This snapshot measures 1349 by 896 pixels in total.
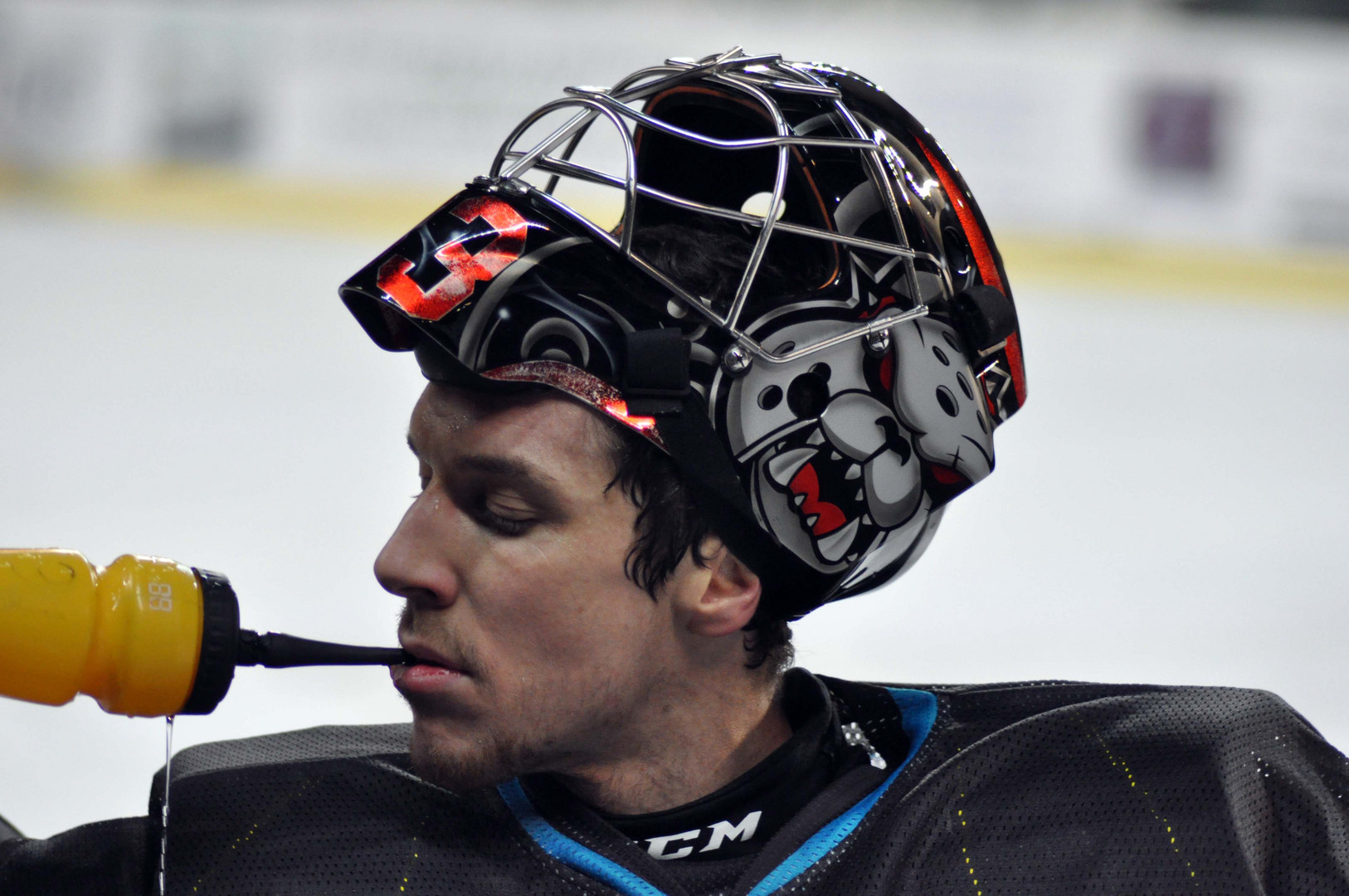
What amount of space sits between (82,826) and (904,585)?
6.54 feet

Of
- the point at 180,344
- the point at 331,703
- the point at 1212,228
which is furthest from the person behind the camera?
the point at 1212,228

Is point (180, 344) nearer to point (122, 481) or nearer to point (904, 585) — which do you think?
point (122, 481)

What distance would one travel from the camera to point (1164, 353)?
4773 mm

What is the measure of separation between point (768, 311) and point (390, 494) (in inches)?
85.1

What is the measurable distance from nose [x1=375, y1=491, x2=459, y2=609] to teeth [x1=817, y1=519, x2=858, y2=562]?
0.27 metres

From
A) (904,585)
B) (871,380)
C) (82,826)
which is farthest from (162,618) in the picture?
(904,585)

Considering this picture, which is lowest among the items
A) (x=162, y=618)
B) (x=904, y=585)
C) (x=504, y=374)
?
(x=904, y=585)

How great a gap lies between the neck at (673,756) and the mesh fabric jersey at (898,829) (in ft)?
0.10

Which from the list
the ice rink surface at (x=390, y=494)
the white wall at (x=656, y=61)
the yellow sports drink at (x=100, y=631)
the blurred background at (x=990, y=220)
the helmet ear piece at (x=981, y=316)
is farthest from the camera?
the white wall at (x=656, y=61)

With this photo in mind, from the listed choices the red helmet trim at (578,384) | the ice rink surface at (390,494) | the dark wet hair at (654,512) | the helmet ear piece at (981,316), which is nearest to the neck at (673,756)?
the dark wet hair at (654,512)

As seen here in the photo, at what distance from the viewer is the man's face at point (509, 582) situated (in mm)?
1042

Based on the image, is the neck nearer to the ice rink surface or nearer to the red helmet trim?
the red helmet trim

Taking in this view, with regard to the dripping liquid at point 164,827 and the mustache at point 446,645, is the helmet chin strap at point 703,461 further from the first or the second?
the dripping liquid at point 164,827

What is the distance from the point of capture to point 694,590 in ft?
3.60
